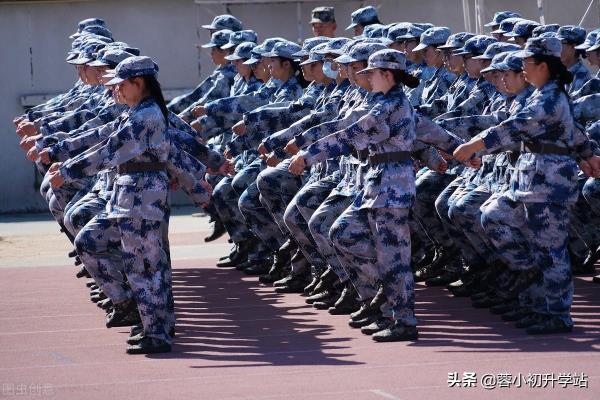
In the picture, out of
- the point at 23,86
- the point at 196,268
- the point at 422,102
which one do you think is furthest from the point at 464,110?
the point at 23,86

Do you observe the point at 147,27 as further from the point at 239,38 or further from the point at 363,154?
the point at 363,154

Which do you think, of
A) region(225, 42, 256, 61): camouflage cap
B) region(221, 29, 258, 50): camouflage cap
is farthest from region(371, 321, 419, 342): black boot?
region(221, 29, 258, 50): camouflage cap

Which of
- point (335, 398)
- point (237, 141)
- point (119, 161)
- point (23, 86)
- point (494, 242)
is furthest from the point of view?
point (23, 86)

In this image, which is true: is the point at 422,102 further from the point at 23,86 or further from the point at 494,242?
the point at 23,86

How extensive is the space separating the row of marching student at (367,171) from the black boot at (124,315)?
0.05 feet

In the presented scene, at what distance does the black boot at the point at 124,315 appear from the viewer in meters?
11.9

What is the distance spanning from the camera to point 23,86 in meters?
23.5

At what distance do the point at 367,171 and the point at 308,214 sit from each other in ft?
5.66

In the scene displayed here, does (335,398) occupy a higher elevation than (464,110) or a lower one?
lower

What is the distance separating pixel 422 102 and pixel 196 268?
12.4ft

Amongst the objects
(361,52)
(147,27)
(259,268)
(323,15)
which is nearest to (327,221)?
(361,52)

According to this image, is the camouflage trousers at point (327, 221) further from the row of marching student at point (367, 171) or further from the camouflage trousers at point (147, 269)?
the camouflage trousers at point (147, 269)

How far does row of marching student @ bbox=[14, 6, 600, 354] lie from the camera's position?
10719mm

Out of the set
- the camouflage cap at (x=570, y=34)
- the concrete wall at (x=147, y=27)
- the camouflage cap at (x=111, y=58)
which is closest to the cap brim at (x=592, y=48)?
the camouflage cap at (x=570, y=34)
